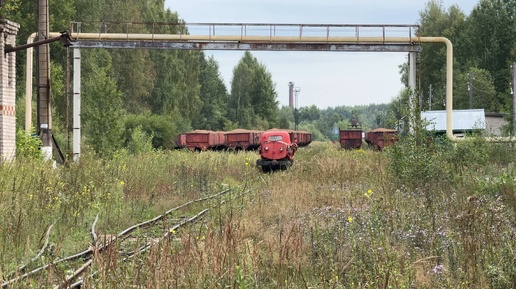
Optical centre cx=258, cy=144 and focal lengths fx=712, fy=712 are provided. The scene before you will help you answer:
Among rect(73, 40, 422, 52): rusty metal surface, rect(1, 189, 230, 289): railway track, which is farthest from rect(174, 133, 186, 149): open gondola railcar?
rect(1, 189, 230, 289): railway track

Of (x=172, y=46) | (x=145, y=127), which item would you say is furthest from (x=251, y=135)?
(x=172, y=46)

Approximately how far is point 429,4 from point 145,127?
45690 millimetres

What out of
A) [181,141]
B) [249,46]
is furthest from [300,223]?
[181,141]

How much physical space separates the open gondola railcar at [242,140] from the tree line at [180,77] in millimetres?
4126

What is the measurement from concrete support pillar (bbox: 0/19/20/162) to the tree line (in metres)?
5.45

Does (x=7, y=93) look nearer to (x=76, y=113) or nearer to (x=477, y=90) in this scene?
(x=76, y=113)

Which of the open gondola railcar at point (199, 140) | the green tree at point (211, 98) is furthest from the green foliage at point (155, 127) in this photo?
the green tree at point (211, 98)

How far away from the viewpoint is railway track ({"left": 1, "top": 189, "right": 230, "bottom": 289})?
199 inches

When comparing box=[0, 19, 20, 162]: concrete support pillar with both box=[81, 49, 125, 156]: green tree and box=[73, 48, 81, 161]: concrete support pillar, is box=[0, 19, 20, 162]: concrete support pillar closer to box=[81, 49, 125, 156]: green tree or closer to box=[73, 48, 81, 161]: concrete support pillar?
box=[73, 48, 81, 161]: concrete support pillar

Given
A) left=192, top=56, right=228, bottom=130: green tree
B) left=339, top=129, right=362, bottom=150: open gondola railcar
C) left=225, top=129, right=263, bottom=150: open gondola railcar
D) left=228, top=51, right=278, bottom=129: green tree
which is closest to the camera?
left=225, top=129, right=263, bottom=150: open gondola railcar

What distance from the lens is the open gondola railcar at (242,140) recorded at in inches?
2040

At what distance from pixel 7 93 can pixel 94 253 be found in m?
17.8

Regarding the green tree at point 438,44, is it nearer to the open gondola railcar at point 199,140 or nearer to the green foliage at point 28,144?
the open gondola railcar at point 199,140

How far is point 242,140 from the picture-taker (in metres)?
52.3
